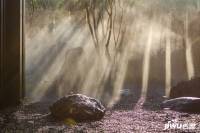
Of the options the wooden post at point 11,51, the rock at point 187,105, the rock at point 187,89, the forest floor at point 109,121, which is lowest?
the forest floor at point 109,121

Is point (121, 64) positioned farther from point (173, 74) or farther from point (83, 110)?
point (83, 110)

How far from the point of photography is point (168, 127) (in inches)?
220

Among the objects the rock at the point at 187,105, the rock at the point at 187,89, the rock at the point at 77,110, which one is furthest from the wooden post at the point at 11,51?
the rock at the point at 187,89

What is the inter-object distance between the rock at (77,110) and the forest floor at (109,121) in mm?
139

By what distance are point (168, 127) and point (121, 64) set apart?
880cm

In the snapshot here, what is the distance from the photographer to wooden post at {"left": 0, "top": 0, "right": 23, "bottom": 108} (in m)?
7.23

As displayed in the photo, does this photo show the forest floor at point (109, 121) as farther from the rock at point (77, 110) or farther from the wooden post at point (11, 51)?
the wooden post at point (11, 51)

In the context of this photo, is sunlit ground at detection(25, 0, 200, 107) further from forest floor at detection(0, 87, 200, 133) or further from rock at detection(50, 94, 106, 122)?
rock at detection(50, 94, 106, 122)

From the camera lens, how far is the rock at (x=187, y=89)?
9.16 m

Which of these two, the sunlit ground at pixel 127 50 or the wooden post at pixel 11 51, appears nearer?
the wooden post at pixel 11 51

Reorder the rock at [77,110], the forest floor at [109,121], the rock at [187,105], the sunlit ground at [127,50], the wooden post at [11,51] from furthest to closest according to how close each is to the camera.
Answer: the sunlit ground at [127,50] < the wooden post at [11,51] < the rock at [187,105] < the rock at [77,110] < the forest floor at [109,121]

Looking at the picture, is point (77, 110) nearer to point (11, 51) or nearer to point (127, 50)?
point (11, 51)

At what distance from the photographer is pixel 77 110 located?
239 inches

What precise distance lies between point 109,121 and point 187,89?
3754 millimetres
